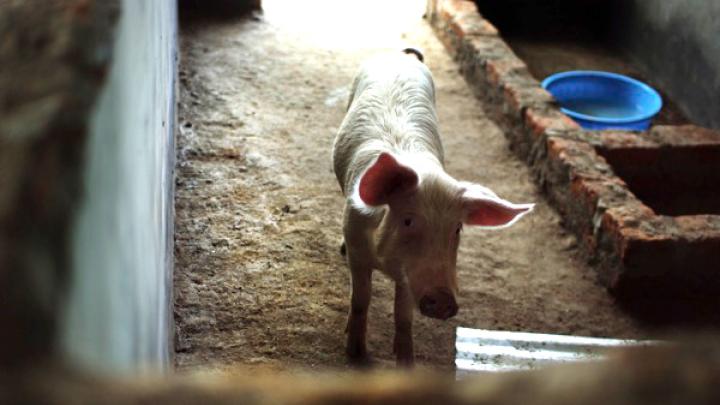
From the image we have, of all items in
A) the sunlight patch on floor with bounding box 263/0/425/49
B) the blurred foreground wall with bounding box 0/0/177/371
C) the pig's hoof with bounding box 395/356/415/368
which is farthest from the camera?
the sunlight patch on floor with bounding box 263/0/425/49

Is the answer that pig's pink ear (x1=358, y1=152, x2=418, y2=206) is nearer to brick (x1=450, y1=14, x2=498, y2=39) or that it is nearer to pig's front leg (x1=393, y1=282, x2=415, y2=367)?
pig's front leg (x1=393, y1=282, x2=415, y2=367)

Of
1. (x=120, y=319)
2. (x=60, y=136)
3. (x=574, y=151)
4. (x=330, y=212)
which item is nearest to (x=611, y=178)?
(x=574, y=151)

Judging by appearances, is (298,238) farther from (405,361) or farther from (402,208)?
(402,208)

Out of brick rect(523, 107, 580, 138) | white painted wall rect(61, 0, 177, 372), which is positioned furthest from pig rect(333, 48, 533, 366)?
brick rect(523, 107, 580, 138)

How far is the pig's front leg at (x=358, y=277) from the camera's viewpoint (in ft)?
8.86

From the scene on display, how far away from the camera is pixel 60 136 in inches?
31.8

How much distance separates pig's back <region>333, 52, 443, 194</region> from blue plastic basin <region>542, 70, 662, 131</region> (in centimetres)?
197

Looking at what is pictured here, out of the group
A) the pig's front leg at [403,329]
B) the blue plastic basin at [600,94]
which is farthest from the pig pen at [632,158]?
the pig's front leg at [403,329]

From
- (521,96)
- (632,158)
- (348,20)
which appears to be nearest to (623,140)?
(632,158)

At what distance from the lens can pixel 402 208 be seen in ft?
8.05

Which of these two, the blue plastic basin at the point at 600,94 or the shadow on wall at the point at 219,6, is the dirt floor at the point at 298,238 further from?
the shadow on wall at the point at 219,6

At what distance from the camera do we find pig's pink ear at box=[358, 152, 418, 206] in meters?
2.36

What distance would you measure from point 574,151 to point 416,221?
1723 millimetres

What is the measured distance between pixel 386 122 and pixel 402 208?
0.69 metres
